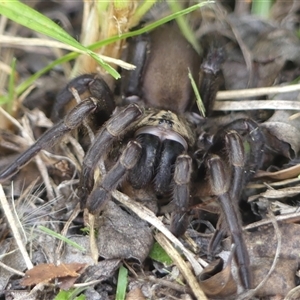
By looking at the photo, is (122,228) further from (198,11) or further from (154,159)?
(198,11)

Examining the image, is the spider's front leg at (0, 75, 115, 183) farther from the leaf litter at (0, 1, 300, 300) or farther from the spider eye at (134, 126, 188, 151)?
the spider eye at (134, 126, 188, 151)

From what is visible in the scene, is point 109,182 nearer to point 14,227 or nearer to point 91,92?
point 14,227

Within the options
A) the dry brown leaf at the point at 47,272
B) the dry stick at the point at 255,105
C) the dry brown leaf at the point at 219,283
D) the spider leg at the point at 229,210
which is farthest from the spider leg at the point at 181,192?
the dry stick at the point at 255,105

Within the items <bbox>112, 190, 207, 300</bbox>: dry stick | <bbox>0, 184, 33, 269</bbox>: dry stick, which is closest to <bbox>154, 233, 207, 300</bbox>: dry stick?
<bbox>112, 190, 207, 300</bbox>: dry stick

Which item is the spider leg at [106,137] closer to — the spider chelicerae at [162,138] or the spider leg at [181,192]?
the spider chelicerae at [162,138]

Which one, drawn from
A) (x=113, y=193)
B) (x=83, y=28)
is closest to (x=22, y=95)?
(x=83, y=28)

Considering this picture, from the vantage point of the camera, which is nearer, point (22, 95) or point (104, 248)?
point (104, 248)
